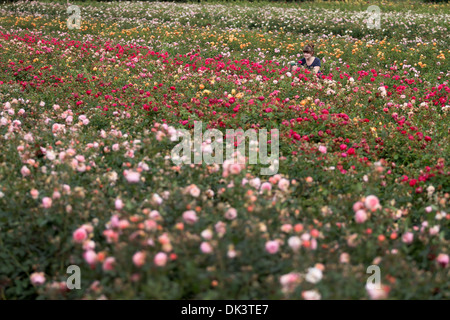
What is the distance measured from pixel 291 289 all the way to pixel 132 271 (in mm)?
859

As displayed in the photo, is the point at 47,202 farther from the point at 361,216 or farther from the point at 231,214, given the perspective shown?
the point at 361,216

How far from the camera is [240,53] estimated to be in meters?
10.3

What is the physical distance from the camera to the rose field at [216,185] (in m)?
2.53

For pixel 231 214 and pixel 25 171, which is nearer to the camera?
pixel 231 214

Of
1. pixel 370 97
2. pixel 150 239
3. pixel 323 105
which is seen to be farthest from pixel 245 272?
pixel 370 97

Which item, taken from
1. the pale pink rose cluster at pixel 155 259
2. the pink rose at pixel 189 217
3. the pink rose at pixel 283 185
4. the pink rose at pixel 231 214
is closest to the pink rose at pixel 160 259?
the pale pink rose cluster at pixel 155 259

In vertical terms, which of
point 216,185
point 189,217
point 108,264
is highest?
point 216,185

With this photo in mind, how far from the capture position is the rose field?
2.53 meters

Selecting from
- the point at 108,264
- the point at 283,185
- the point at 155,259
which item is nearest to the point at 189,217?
the point at 155,259

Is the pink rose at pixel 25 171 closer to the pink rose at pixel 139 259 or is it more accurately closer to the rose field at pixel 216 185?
the rose field at pixel 216 185

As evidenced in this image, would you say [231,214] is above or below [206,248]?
above

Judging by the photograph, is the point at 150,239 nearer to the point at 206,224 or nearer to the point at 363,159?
the point at 206,224

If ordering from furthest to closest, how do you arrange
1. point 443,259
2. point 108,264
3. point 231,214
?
point 231,214
point 443,259
point 108,264

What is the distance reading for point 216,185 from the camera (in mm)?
3951
